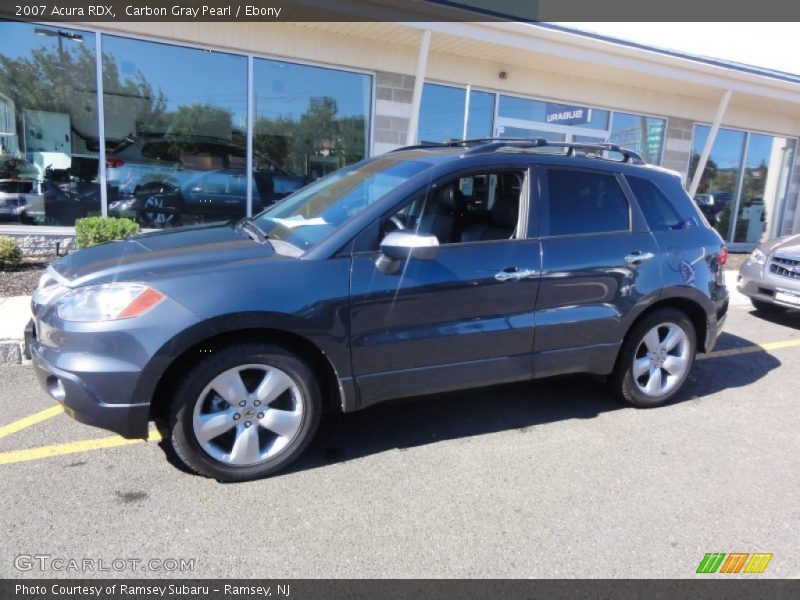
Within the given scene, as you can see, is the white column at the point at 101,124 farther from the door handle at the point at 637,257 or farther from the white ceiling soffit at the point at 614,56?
the door handle at the point at 637,257

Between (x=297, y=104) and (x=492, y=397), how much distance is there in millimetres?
6628

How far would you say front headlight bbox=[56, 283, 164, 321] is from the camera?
2.68 meters

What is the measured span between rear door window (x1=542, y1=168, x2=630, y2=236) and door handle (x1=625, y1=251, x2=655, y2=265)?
19cm

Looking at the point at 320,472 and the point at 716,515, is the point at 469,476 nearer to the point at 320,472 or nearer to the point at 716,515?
the point at 320,472

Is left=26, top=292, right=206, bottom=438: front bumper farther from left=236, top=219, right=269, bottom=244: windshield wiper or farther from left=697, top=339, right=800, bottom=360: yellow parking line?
left=697, top=339, right=800, bottom=360: yellow parking line

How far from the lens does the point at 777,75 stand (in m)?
10.6

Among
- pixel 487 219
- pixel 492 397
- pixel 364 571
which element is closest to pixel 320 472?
pixel 364 571

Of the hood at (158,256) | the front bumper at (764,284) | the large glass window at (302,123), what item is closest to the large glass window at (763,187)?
the front bumper at (764,284)

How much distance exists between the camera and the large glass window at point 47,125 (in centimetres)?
767

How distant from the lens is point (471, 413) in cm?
394

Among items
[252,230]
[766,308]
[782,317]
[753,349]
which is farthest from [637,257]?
[766,308]

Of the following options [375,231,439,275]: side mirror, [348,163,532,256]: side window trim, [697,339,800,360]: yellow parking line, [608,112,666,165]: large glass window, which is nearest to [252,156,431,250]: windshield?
[348,163,532,256]: side window trim

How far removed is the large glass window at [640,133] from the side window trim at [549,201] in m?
8.48

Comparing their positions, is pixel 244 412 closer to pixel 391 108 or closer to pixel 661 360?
pixel 661 360
